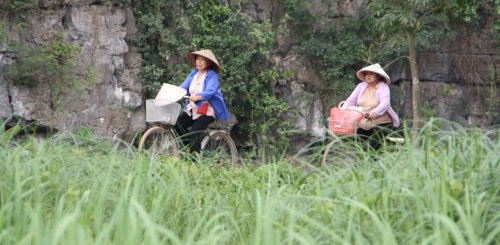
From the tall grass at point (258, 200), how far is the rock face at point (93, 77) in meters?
6.32

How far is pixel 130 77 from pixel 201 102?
11.1 feet

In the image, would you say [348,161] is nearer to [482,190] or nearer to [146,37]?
[482,190]

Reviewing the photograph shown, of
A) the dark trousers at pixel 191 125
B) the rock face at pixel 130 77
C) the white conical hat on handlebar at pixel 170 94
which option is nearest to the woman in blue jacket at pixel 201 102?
the dark trousers at pixel 191 125

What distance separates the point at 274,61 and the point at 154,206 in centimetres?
927

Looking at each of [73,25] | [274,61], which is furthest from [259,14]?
[73,25]

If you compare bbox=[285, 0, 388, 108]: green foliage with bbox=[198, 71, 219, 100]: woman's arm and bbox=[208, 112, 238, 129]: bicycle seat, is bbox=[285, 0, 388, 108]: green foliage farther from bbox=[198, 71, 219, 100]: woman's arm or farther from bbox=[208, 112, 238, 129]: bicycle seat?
bbox=[198, 71, 219, 100]: woman's arm

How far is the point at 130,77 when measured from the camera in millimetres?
10844

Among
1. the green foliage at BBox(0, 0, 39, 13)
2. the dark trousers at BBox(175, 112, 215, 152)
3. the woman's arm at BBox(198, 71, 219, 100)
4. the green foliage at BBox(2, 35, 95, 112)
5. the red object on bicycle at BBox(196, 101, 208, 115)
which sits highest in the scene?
the green foliage at BBox(0, 0, 39, 13)

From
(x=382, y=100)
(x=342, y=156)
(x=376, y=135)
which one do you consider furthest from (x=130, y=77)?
(x=342, y=156)

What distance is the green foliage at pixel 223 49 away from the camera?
11055 mm

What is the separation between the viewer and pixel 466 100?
1273 cm

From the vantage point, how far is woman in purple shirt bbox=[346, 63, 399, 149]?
281 inches

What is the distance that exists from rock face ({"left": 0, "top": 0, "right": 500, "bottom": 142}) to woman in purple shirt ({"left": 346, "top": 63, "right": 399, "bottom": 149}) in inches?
167

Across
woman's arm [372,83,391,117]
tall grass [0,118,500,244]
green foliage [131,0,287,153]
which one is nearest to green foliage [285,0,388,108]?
green foliage [131,0,287,153]
